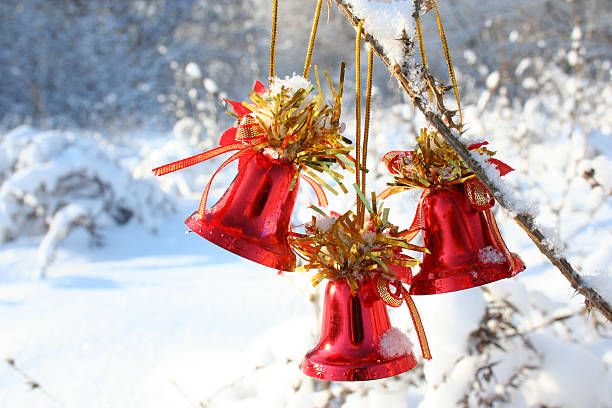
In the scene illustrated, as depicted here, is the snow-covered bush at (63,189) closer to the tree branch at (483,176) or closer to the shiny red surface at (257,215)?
the shiny red surface at (257,215)

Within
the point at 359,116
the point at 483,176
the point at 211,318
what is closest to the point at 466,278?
the point at 483,176

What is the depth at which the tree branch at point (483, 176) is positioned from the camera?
53 cm

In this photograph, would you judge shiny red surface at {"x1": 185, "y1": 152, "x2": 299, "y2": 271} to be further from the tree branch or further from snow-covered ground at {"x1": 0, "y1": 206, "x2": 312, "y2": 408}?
snow-covered ground at {"x1": 0, "y1": 206, "x2": 312, "y2": 408}

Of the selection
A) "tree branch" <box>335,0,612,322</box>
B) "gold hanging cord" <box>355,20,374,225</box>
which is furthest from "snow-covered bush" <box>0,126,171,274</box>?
"tree branch" <box>335,0,612,322</box>

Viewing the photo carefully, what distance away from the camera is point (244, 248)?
62 cm

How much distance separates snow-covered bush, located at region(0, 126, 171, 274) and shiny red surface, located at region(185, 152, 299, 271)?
7.54 feet

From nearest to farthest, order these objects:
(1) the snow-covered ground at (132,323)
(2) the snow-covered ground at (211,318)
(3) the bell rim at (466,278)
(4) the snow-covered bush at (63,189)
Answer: (3) the bell rim at (466,278) < (2) the snow-covered ground at (211,318) < (1) the snow-covered ground at (132,323) < (4) the snow-covered bush at (63,189)

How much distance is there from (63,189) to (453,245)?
3.12 metres

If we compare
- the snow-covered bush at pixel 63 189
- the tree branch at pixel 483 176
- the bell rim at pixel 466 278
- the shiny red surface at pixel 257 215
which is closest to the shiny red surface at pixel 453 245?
the bell rim at pixel 466 278

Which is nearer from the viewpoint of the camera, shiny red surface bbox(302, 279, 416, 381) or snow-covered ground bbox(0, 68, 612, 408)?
shiny red surface bbox(302, 279, 416, 381)

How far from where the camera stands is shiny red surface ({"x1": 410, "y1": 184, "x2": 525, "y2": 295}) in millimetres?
636

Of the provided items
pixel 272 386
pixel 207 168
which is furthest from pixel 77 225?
pixel 207 168

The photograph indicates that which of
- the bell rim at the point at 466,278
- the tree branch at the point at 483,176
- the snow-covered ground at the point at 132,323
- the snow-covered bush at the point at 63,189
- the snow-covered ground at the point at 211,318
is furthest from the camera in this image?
the snow-covered bush at the point at 63,189

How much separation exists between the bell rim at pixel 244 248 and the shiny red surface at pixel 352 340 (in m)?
0.10
